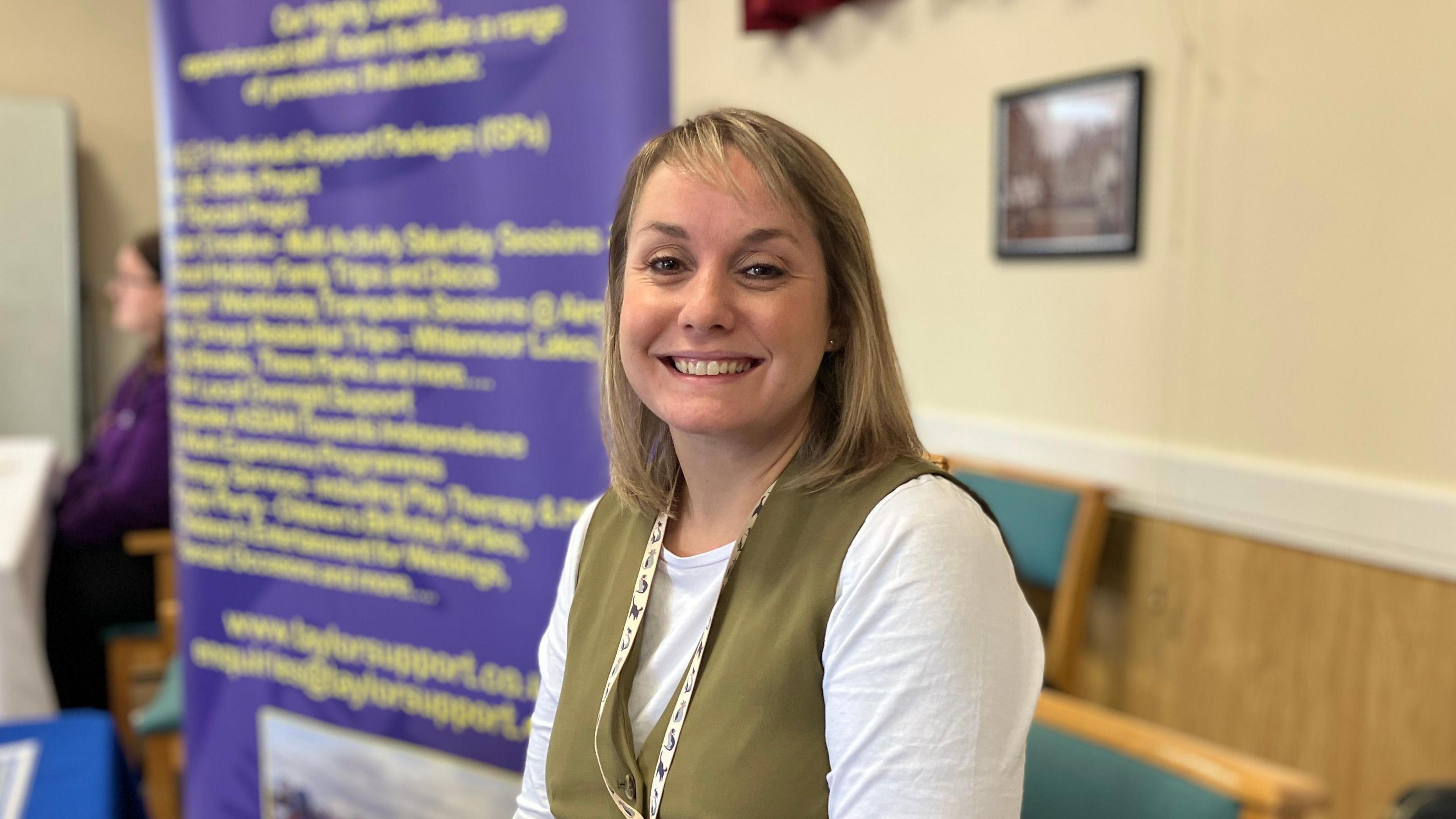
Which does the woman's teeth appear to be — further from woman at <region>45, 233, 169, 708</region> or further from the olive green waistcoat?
woman at <region>45, 233, 169, 708</region>

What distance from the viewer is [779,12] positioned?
3.04 meters

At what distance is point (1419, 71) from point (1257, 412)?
66cm

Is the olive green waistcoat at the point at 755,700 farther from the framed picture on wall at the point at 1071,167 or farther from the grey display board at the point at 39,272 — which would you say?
the grey display board at the point at 39,272

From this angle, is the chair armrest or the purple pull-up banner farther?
the chair armrest

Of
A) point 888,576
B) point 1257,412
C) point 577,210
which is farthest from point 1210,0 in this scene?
point 888,576

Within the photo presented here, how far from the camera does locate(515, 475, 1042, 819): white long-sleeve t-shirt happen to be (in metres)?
0.75

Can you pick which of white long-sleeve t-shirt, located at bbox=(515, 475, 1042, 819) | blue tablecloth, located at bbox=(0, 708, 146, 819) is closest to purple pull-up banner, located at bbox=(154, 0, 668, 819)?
blue tablecloth, located at bbox=(0, 708, 146, 819)

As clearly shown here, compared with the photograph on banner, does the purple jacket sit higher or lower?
higher

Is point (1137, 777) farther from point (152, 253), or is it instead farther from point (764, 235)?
point (152, 253)

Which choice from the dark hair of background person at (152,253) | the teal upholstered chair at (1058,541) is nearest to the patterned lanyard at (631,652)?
the teal upholstered chair at (1058,541)

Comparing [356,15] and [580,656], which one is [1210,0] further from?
[580,656]

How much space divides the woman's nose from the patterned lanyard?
0.15 m

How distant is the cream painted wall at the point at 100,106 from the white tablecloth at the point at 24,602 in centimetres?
213

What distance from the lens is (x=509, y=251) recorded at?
1.74 metres
